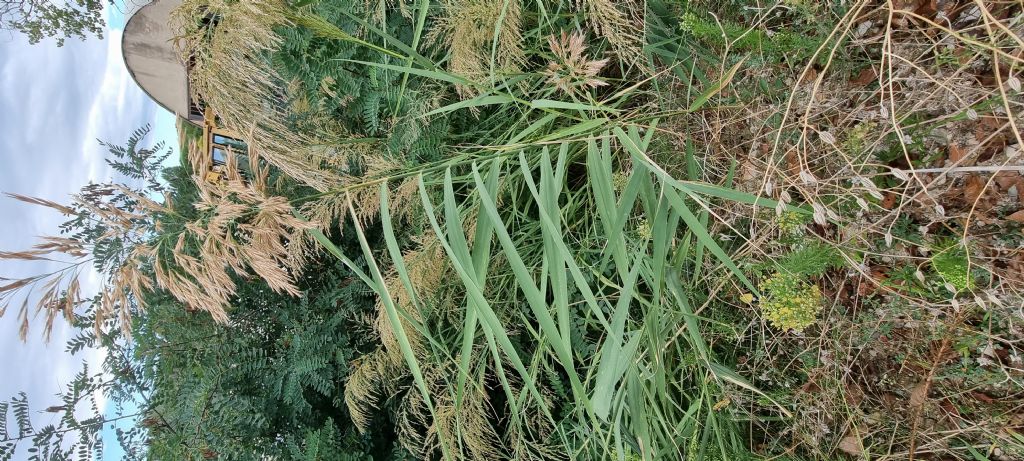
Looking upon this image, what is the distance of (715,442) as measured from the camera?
1.37m

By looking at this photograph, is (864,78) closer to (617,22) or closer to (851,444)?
(617,22)

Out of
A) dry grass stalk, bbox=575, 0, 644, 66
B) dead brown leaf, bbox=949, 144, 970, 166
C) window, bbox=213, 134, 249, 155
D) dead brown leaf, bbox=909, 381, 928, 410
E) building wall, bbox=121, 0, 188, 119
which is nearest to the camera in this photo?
dead brown leaf, bbox=949, 144, 970, 166

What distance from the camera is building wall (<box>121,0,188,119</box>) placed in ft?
10.4

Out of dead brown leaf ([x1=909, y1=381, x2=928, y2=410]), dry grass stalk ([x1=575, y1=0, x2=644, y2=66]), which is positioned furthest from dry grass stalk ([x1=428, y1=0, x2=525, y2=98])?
dead brown leaf ([x1=909, y1=381, x2=928, y2=410])

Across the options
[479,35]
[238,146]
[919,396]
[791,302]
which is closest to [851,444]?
[919,396]

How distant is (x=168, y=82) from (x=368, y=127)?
8.16ft

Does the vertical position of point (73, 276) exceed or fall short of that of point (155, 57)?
it falls short

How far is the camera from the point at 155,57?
331 cm

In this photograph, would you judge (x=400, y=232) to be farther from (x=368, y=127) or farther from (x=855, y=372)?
(x=855, y=372)

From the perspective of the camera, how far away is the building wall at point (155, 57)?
3.16m

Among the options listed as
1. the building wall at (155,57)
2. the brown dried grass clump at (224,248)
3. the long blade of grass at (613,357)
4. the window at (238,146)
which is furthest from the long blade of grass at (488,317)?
the building wall at (155,57)

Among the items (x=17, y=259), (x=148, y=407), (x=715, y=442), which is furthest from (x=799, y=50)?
(x=148, y=407)

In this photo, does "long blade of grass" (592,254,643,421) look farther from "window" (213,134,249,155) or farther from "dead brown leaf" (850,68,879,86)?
"window" (213,134,249,155)

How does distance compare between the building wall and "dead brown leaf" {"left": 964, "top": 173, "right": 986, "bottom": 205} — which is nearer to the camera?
"dead brown leaf" {"left": 964, "top": 173, "right": 986, "bottom": 205}
